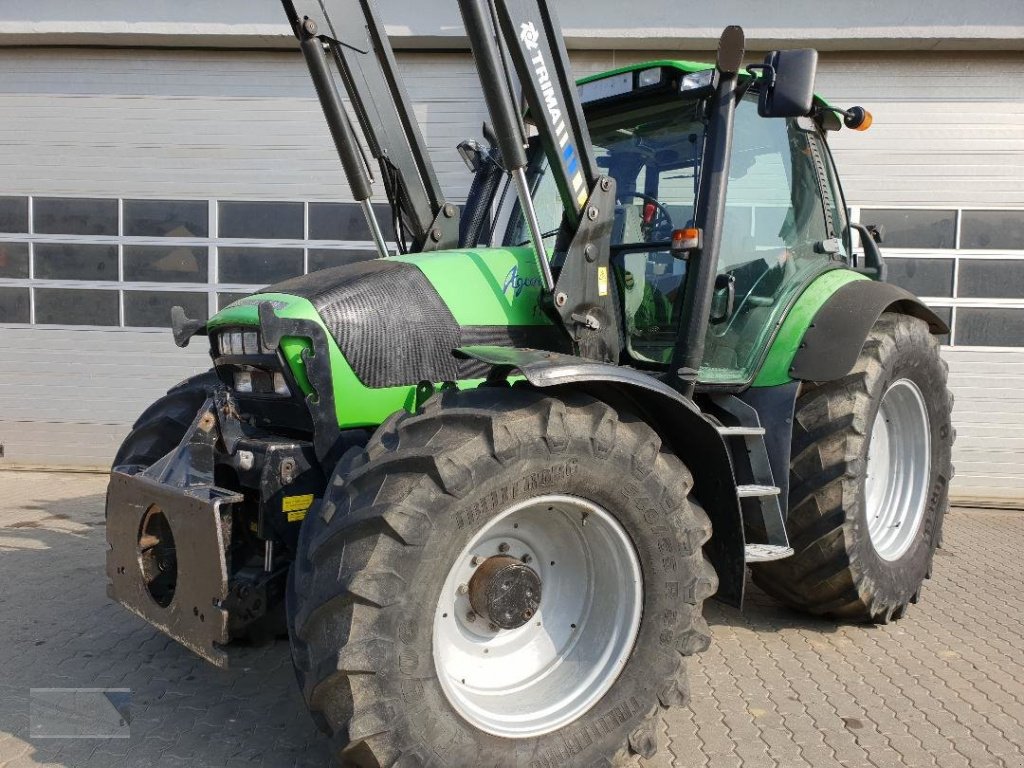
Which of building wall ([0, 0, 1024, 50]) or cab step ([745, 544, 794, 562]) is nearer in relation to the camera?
cab step ([745, 544, 794, 562])

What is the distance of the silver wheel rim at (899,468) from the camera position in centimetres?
441

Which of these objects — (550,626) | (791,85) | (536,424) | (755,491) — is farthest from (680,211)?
(550,626)

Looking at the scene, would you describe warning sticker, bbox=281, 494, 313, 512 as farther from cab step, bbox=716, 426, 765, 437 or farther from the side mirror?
the side mirror

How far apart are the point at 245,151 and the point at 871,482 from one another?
6.34 meters

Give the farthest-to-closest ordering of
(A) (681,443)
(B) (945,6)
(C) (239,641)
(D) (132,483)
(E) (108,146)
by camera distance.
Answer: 1. (E) (108,146)
2. (B) (945,6)
3. (C) (239,641)
4. (A) (681,443)
5. (D) (132,483)

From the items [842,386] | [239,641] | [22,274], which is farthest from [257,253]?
[842,386]

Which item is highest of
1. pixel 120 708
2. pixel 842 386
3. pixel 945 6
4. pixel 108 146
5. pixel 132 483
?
pixel 945 6

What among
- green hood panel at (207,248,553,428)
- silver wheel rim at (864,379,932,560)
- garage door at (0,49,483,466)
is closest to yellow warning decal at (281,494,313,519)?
green hood panel at (207,248,553,428)

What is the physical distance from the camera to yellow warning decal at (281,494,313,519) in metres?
2.75

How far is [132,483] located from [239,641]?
1111 mm

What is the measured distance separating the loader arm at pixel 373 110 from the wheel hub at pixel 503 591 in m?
1.68

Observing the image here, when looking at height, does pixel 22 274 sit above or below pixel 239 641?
above

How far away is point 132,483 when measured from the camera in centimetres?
289

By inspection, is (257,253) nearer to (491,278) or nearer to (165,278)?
(165,278)
